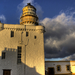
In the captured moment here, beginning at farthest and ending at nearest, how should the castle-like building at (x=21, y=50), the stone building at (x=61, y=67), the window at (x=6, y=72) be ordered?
the stone building at (x=61, y=67) → the castle-like building at (x=21, y=50) → the window at (x=6, y=72)

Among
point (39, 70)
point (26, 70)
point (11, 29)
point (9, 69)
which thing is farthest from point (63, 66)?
point (11, 29)

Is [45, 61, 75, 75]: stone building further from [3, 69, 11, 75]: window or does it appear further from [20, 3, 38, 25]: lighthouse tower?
[20, 3, 38, 25]: lighthouse tower

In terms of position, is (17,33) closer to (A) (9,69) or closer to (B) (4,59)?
(B) (4,59)

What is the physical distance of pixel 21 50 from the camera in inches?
880

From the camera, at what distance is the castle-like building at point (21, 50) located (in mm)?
21188

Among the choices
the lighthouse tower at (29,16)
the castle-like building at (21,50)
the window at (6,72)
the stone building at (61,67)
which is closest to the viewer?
the window at (6,72)

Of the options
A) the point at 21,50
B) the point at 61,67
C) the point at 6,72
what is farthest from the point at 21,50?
the point at 61,67

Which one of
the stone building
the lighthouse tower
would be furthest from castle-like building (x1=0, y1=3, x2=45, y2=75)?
the stone building

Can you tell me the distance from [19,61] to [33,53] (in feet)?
11.0

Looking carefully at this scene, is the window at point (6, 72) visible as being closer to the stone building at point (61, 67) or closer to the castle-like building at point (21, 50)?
the castle-like building at point (21, 50)

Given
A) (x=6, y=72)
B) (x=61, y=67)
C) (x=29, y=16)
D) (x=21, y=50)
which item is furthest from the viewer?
(x=61, y=67)

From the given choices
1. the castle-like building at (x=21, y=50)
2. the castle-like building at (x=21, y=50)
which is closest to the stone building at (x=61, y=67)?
the castle-like building at (x=21, y=50)

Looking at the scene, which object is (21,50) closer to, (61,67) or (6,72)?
(6,72)

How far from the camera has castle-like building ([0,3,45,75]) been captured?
2119cm
